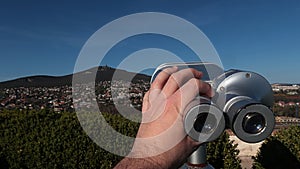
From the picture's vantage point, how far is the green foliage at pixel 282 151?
18.2 ft

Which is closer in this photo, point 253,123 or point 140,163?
point 140,163

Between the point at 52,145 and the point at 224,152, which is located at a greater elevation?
the point at 52,145

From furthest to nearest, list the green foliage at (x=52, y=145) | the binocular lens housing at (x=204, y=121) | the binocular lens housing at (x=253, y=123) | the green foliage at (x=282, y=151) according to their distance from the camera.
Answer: the green foliage at (x=52, y=145) → the green foliage at (x=282, y=151) → the binocular lens housing at (x=253, y=123) → the binocular lens housing at (x=204, y=121)

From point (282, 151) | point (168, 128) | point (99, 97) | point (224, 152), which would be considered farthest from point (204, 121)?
point (224, 152)

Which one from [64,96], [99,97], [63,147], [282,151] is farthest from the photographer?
[64,96]

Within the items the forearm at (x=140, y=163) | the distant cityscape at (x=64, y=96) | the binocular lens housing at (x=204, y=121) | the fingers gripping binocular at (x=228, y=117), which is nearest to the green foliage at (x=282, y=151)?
the distant cityscape at (x=64, y=96)

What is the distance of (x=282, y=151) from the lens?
225 inches

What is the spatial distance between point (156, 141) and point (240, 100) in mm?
469

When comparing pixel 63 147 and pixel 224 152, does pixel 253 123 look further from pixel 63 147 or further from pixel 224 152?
pixel 63 147

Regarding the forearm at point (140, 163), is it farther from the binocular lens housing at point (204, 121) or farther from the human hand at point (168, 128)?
the binocular lens housing at point (204, 121)

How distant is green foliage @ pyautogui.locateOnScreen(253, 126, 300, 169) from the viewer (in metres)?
5.55

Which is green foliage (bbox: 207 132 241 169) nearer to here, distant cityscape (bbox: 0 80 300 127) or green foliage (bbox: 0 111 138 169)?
distant cityscape (bbox: 0 80 300 127)

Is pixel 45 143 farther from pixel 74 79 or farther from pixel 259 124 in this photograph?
pixel 259 124

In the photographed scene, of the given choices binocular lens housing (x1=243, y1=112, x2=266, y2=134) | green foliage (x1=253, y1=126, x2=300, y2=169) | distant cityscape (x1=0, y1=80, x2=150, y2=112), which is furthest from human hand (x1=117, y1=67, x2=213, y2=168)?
green foliage (x1=253, y1=126, x2=300, y2=169)
